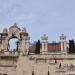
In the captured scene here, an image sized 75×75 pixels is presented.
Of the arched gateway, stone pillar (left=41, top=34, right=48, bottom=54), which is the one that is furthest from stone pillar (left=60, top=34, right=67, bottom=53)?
the arched gateway

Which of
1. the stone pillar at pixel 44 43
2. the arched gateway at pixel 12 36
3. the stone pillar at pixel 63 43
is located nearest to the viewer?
the stone pillar at pixel 63 43

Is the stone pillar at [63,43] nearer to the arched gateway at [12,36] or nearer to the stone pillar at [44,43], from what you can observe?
the stone pillar at [44,43]

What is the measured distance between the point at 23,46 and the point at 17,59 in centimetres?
284

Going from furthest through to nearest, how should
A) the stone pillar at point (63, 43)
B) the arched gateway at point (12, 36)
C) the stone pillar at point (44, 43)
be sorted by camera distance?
the arched gateway at point (12, 36), the stone pillar at point (44, 43), the stone pillar at point (63, 43)

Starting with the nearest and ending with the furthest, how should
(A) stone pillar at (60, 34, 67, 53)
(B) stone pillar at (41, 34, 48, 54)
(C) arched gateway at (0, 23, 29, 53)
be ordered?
(A) stone pillar at (60, 34, 67, 53) < (B) stone pillar at (41, 34, 48, 54) < (C) arched gateway at (0, 23, 29, 53)

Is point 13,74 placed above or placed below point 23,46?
below

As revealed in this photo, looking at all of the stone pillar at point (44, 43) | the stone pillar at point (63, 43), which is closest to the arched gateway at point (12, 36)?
the stone pillar at point (44, 43)

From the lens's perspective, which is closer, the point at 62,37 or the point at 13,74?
the point at 13,74

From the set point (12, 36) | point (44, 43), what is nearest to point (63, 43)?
point (44, 43)

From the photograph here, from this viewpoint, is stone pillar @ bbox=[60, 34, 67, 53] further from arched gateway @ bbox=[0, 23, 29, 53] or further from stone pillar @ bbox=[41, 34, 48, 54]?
arched gateway @ bbox=[0, 23, 29, 53]

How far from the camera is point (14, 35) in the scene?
A: 45.4 meters

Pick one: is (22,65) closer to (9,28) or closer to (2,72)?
(2,72)

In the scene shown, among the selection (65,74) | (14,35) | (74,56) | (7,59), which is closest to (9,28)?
(14,35)

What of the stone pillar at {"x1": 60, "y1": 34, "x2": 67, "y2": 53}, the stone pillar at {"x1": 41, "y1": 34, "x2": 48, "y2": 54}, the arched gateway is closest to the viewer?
the stone pillar at {"x1": 60, "y1": 34, "x2": 67, "y2": 53}
